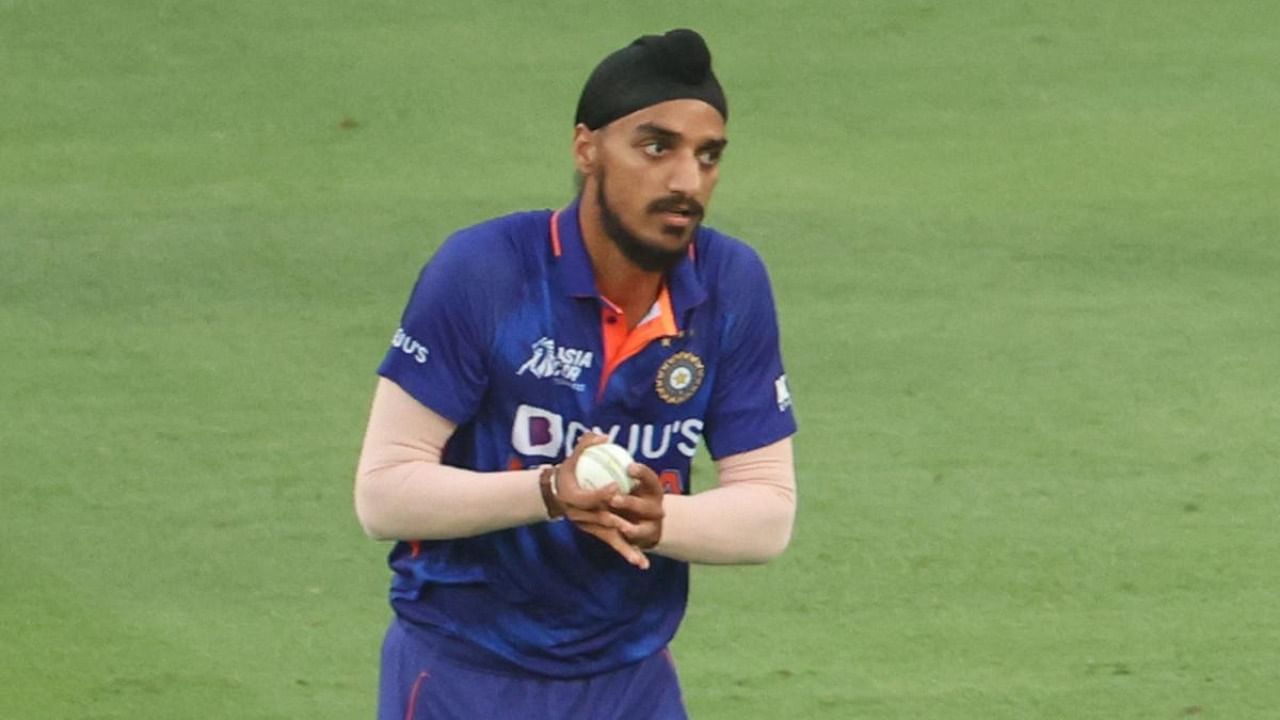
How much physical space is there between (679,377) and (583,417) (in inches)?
7.0

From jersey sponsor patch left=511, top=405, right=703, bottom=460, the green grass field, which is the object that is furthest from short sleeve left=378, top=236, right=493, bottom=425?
the green grass field

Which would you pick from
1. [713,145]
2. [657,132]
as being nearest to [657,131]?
[657,132]

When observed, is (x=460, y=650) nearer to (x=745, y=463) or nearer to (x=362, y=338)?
(x=745, y=463)

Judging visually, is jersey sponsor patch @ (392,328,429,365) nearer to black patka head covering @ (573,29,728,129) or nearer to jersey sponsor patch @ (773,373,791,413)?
black patka head covering @ (573,29,728,129)

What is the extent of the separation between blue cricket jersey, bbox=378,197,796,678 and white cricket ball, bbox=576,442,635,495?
1.18 feet

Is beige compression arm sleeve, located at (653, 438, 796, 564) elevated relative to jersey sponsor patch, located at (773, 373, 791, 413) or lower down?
lower down

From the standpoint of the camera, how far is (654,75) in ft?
14.4

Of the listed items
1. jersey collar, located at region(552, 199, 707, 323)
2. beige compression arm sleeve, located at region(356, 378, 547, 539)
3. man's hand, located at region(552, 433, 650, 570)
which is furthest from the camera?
jersey collar, located at region(552, 199, 707, 323)

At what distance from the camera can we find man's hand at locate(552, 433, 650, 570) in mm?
4129

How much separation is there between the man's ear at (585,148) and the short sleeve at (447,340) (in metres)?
0.23

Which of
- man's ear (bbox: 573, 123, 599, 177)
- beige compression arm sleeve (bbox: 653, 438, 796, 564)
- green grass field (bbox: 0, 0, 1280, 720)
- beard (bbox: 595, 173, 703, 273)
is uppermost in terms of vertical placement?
man's ear (bbox: 573, 123, 599, 177)

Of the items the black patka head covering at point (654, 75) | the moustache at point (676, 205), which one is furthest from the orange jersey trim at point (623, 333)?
the black patka head covering at point (654, 75)

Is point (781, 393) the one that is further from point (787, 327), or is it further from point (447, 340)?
point (787, 327)

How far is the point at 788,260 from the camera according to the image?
10297mm
